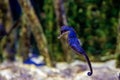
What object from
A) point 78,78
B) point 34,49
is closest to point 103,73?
point 78,78

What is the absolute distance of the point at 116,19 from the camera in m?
8.02

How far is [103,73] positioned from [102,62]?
4.79m

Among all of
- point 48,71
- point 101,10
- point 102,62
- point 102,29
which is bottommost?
point 102,62

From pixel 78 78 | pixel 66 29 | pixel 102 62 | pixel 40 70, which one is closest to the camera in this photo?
pixel 66 29

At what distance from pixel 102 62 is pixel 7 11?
9.24ft

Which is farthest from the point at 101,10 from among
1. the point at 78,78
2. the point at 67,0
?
the point at 78,78

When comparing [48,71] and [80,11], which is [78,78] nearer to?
[48,71]

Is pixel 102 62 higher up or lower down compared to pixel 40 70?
lower down

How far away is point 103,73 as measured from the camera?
287 centimetres

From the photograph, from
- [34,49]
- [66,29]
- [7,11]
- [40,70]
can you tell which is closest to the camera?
[66,29]

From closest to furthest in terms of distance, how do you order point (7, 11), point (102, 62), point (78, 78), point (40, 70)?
point (78, 78) → point (40, 70) → point (7, 11) → point (102, 62)

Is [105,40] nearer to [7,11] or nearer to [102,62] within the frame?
[102,62]

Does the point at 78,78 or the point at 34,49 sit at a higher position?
the point at 78,78

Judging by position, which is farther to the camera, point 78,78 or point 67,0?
point 67,0
